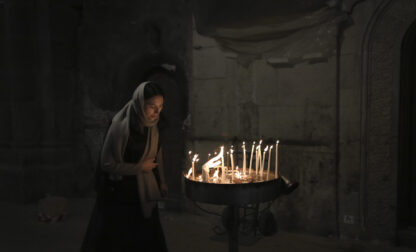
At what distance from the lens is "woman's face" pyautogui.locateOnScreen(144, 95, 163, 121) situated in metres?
3.59

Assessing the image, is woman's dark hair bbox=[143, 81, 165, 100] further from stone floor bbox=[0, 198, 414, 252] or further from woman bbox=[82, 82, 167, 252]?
stone floor bbox=[0, 198, 414, 252]

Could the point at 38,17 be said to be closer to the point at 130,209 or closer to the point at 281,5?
the point at 281,5

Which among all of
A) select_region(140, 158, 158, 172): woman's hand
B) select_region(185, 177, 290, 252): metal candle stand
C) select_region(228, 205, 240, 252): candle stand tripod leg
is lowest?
select_region(228, 205, 240, 252): candle stand tripod leg

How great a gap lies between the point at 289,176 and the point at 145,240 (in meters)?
2.87

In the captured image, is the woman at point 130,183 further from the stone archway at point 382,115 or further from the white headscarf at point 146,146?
the stone archway at point 382,115

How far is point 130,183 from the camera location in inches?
144

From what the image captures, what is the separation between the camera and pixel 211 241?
221 inches

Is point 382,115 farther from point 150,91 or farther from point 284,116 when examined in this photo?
point 150,91

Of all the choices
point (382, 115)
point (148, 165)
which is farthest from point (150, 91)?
point (382, 115)

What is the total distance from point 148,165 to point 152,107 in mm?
548

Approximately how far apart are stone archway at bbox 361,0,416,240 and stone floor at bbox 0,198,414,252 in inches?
19.8

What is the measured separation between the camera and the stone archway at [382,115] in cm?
509

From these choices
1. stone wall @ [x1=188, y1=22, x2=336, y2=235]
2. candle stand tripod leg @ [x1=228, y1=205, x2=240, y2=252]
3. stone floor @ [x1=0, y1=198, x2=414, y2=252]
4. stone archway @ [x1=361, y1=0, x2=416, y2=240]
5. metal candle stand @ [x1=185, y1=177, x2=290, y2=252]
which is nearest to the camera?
metal candle stand @ [x1=185, y1=177, x2=290, y2=252]

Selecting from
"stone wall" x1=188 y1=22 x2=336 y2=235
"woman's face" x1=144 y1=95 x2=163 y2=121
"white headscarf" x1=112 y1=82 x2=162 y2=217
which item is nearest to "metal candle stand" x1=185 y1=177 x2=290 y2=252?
"white headscarf" x1=112 y1=82 x2=162 y2=217
